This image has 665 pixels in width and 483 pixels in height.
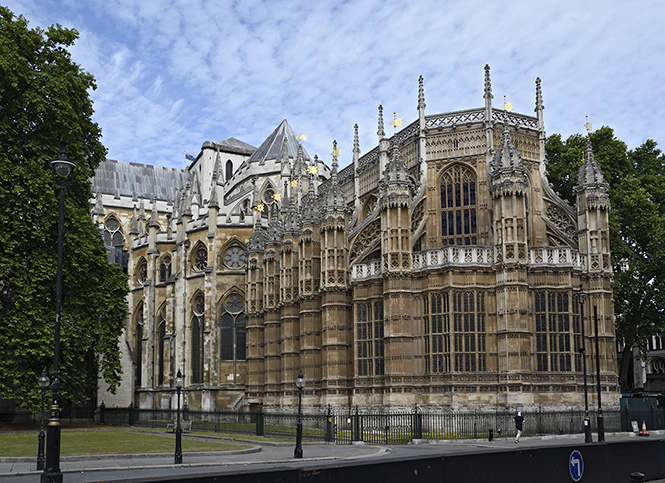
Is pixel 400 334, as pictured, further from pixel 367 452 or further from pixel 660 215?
pixel 660 215

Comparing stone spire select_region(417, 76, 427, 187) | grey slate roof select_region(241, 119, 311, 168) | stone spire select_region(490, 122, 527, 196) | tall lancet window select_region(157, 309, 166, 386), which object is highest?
grey slate roof select_region(241, 119, 311, 168)

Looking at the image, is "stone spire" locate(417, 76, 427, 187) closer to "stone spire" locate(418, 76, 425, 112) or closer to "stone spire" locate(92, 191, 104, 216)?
"stone spire" locate(418, 76, 425, 112)

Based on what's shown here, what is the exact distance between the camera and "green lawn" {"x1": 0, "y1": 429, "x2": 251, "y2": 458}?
21.9 metres

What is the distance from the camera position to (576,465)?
507 inches

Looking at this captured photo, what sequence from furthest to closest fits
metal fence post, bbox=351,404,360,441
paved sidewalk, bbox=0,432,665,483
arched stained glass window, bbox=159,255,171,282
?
arched stained glass window, bbox=159,255,171,282, metal fence post, bbox=351,404,360,441, paved sidewalk, bbox=0,432,665,483

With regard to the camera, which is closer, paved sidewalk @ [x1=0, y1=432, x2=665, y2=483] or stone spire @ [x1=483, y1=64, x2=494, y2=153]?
paved sidewalk @ [x1=0, y1=432, x2=665, y2=483]

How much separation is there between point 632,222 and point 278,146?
113ft

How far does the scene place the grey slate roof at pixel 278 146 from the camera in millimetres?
65625

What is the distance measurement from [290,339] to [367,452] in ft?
70.1

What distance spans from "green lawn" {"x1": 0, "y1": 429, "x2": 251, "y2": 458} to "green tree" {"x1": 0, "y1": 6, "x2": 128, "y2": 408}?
9.02 ft

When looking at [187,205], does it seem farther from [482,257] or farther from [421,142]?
[482,257]

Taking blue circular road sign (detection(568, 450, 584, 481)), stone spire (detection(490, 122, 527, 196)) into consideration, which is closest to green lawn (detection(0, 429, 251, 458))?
blue circular road sign (detection(568, 450, 584, 481))

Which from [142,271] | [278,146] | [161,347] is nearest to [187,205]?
[142,271]

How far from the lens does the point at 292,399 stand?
4244 centimetres
